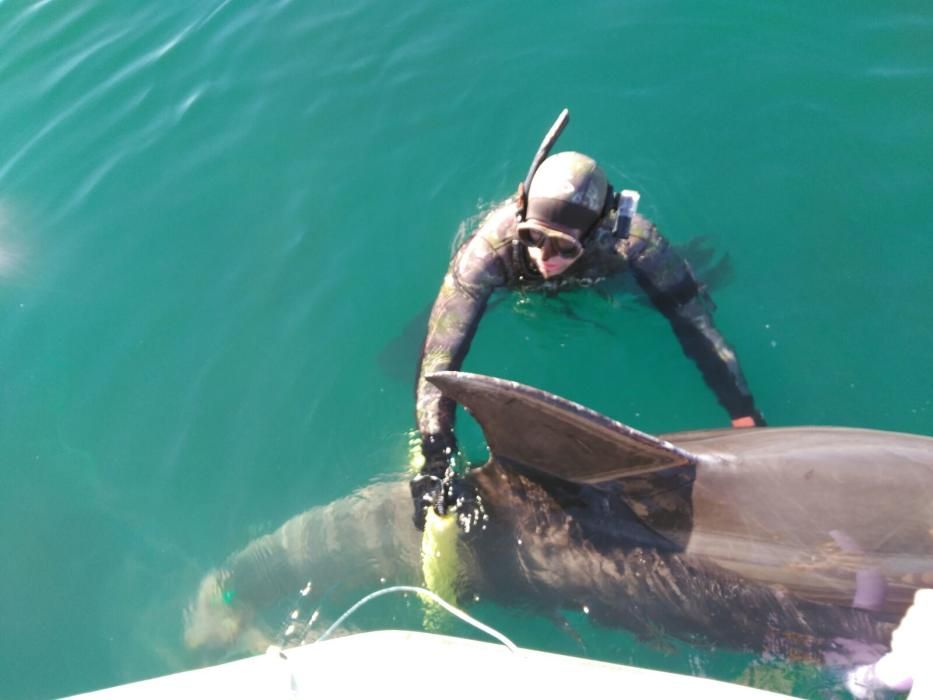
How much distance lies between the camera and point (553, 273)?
4.66 meters

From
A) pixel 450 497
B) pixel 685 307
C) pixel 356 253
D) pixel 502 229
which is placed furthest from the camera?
pixel 356 253

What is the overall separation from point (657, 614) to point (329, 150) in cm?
495

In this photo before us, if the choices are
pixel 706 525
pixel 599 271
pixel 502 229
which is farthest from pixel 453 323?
pixel 706 525

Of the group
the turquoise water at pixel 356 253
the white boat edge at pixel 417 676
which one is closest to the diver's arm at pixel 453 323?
the turquoise water at pixel 356 253

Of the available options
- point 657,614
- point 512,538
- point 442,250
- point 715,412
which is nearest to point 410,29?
point 442,250

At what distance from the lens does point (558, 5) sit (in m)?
7.33

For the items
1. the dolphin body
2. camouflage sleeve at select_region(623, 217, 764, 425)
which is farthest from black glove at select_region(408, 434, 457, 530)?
camouflage sleeve at select_region(623, 217, 764, 425)

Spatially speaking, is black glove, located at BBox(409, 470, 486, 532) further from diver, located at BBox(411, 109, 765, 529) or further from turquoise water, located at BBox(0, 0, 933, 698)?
turquoise water, located at BBox(0, 0, 933, 698)

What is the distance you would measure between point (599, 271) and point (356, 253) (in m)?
2.05

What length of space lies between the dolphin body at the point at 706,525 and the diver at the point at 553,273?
45 cm

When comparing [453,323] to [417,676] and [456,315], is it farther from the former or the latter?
[417,676]

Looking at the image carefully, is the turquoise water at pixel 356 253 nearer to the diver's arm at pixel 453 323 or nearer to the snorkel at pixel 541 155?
the diver's arm at pixel 453 323

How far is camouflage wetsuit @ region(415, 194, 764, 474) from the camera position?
459cm

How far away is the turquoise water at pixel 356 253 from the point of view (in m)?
5.02
